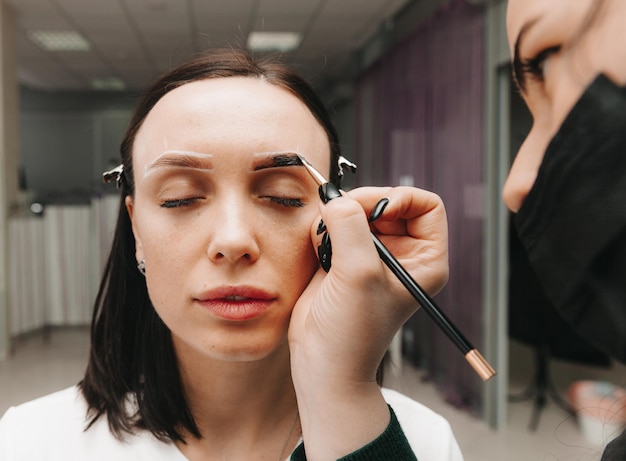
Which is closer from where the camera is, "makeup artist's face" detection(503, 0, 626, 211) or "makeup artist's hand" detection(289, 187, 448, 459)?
"makeup artist's face" detection(503, 0, 626, 211)

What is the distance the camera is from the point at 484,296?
2912mm

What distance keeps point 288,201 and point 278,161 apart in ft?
0.16

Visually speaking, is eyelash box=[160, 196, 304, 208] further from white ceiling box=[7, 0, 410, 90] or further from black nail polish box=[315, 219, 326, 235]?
white ceiling box=[7, 0, 410, 90]

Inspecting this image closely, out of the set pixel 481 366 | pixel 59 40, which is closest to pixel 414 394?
pixel 481 366

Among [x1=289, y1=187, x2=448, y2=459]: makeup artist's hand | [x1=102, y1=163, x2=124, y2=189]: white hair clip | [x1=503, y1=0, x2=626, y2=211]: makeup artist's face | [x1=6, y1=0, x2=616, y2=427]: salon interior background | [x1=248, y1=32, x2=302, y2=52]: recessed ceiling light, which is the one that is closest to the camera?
[x1=503, y1=0, x2=626, y2=211]: makeup artist's face

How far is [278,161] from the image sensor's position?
635mm

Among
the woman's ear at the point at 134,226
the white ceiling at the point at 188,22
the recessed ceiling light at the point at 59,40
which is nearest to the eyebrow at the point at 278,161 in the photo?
the woman's ear at the point at 134,226

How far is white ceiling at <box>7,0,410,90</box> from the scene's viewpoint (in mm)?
3996

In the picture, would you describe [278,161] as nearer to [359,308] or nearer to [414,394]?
[359,308]

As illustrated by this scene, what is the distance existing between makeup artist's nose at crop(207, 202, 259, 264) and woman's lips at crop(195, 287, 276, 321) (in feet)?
0.11

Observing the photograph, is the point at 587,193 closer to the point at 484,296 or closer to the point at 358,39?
the point at 484,296

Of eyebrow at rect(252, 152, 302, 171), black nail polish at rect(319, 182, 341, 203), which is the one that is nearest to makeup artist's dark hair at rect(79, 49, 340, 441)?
eyebrow at rect(252, 152, 302, 171)

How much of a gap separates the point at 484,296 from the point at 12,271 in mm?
3323

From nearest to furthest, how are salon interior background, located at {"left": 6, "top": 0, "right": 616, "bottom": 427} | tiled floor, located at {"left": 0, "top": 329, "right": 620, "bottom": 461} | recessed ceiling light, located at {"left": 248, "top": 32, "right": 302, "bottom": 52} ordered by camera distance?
tiled floor, located at {"left": 0, "top": 329, "right": 620, "bottom": 461}
salon interior background, located at {"left": 6, "top": 0, "right": 616, "bottom": 427}
recessed ceiling light, located at {"left": 248, "top": 32, "right": 302, "bottom": 52}
